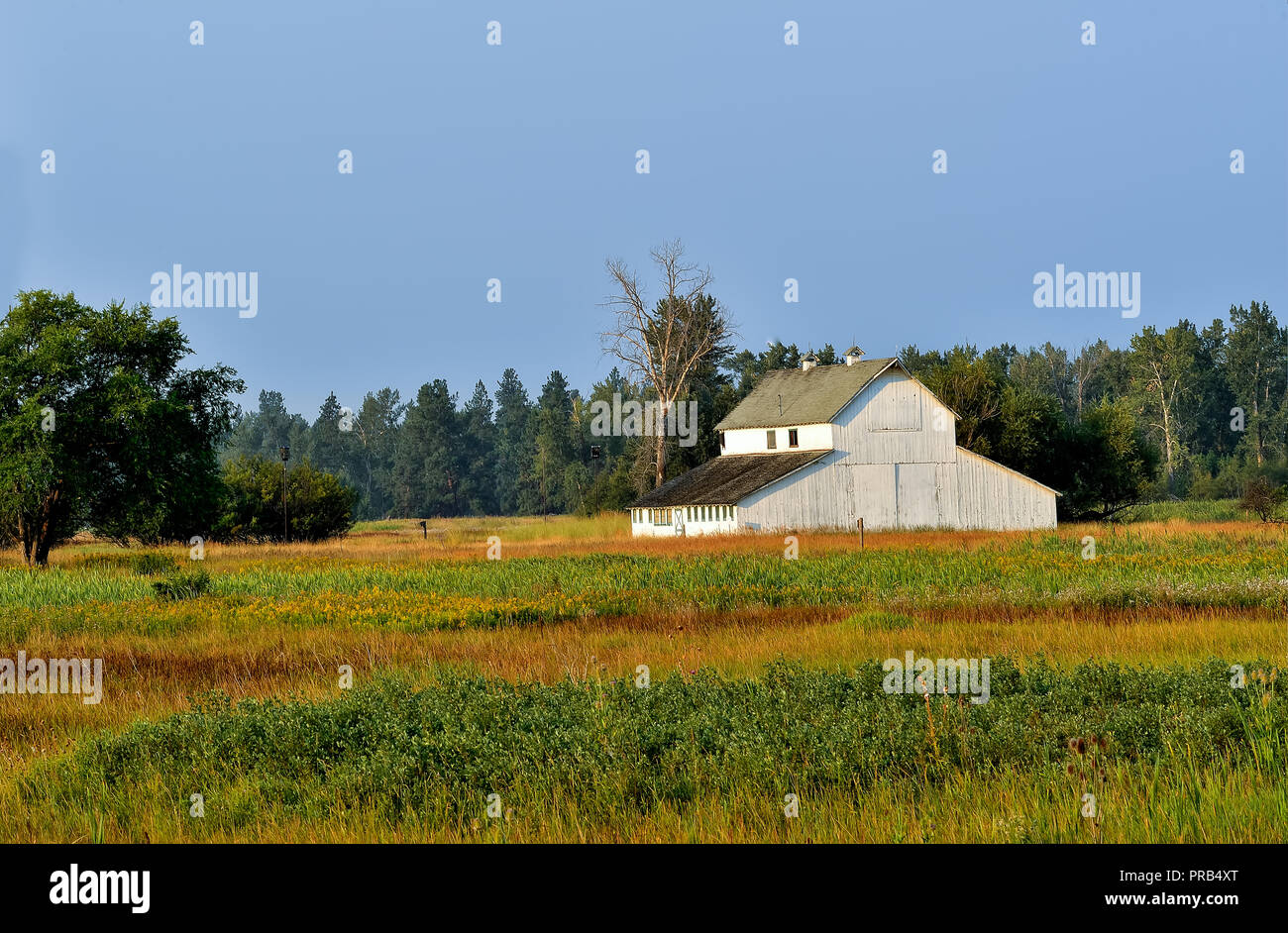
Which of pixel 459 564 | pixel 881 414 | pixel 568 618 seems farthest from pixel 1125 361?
pixel 568 618

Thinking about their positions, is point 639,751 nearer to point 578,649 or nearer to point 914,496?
point 578,649

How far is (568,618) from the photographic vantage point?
2366 cm

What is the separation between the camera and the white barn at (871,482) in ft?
187

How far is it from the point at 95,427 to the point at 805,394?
127 feet

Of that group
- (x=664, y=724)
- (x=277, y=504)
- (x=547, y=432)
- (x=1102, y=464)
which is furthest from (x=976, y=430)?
(x=547, y=432)

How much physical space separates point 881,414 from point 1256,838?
53931 millimetres

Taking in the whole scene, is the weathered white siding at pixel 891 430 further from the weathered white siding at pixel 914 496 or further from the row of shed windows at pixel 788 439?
the row of shed windows at pixel 788 439

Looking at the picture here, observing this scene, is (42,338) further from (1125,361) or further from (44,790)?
(1125,361)

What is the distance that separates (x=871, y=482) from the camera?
59.0m

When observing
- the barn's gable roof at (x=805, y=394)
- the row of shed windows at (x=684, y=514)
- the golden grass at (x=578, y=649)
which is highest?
the barn's gable roof at (x=805, y=394)

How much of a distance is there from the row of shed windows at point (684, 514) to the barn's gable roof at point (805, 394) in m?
7.77

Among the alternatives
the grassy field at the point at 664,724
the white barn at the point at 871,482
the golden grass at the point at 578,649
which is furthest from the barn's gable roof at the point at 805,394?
the golden grass at the point at 578,649

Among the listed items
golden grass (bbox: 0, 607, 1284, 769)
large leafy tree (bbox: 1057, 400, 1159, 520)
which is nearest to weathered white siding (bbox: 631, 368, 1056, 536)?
large leafy tree (bbox: 1057, 400, 1159, 520)

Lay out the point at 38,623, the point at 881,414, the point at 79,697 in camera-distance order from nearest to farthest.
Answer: the point at 79,697
the point at 38,623
the point at 881,414
